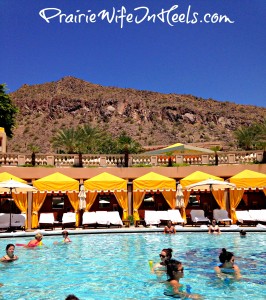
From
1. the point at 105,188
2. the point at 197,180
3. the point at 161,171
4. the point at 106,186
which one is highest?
the point at 161,171

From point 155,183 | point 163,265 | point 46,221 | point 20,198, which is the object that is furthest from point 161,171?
point 163,265

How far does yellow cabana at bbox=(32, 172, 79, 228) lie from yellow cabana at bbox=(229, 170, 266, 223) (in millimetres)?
8715

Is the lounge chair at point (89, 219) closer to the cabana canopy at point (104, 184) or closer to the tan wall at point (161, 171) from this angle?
the cabana canopy at point (104, 184)

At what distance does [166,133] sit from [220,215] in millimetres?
67561

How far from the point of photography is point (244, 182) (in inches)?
811

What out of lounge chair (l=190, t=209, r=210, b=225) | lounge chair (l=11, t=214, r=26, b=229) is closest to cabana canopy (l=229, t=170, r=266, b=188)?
lounge chair (l=190, t=209, r=210, b=225)

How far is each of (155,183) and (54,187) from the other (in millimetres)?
5519

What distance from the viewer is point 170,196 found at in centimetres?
2125

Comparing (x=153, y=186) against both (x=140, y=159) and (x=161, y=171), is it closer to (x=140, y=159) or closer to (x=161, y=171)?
(x=161, y=171)

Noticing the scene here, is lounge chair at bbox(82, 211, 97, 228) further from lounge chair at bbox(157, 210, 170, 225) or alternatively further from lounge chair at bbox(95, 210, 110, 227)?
lounge chair at bbox(157, 210, 170, 225)

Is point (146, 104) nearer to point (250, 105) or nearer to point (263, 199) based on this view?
point (250, 105)

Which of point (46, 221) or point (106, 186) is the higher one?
point (106, 186)

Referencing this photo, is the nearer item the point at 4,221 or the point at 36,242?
the point at 36,242

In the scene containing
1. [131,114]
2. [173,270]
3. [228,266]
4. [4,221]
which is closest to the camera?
[173,270]
